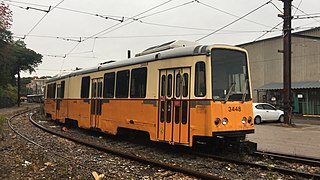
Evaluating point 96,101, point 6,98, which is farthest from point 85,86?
point 6,98

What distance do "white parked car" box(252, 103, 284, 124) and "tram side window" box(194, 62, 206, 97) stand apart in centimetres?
1511

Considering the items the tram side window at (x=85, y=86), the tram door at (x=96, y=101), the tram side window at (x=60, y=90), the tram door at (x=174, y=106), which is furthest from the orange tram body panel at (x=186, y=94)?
the tram side window at (x=60, y=90)

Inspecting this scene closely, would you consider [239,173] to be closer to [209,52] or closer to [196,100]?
[196,100]

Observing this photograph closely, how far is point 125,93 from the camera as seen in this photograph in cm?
1170

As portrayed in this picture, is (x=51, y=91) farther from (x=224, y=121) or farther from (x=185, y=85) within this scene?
(x=224, y=121)

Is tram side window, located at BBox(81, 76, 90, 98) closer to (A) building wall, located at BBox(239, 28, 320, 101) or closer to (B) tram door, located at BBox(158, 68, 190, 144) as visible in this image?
(B) tram door, located at BBox(158, 68, 190, 144)

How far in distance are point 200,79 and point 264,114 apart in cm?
1591

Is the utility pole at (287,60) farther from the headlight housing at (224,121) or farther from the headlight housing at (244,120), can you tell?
the headlight housing at (224,121)

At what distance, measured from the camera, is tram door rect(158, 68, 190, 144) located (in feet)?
30.1

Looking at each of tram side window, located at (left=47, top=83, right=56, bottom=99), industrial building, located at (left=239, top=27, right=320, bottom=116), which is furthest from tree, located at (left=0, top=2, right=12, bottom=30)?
industrial building, located at (left=239, top=27, right=320, bottom=116)

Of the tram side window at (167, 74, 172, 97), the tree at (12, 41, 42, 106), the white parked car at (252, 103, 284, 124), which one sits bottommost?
the white parked car at (252, 103, 284, 124)

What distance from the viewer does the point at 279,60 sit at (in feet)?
119

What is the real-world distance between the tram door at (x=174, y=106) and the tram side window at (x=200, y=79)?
0.88 ft

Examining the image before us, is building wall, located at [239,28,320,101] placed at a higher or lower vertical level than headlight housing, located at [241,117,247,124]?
higher
